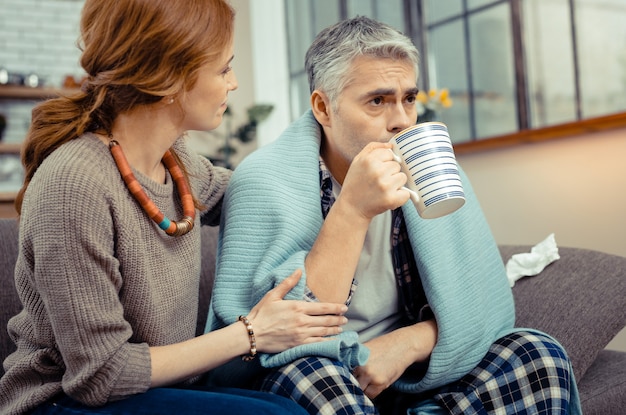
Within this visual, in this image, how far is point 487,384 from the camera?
1285mm

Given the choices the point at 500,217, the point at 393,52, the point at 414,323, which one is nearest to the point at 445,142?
the point at 393,52

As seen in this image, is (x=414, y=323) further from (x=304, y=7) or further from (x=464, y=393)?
(x=304, y=7)

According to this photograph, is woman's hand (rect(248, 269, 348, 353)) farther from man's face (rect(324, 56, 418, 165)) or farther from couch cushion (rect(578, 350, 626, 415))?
couch cushion (rect(578, 350, 626, 415))

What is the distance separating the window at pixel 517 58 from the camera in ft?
10.3

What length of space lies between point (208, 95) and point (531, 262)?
34.4 inches

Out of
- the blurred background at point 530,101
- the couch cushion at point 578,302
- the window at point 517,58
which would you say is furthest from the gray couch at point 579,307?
the window at point 517,58

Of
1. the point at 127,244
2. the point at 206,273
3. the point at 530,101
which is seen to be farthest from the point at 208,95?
the point at 530,101

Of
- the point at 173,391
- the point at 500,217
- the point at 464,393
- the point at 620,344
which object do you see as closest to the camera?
the point at 173,391

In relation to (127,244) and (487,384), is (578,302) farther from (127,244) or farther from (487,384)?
(127,244)

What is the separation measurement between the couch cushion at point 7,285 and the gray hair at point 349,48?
0.67 metres

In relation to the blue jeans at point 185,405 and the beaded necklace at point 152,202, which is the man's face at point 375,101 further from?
the blue jeans at point 185,405

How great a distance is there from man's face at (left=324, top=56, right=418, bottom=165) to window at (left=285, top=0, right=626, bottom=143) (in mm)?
1952

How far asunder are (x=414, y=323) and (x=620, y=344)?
1.72m

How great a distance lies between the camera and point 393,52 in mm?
1385
